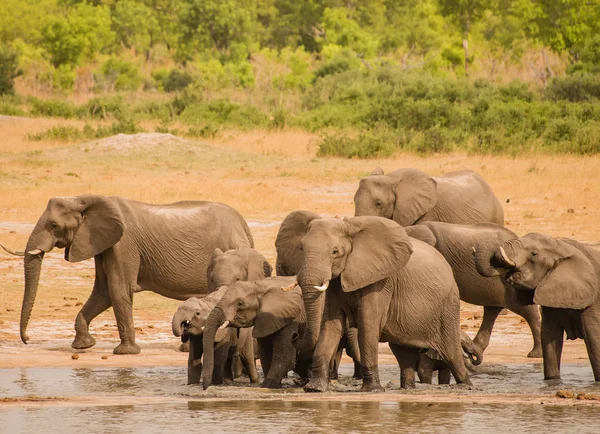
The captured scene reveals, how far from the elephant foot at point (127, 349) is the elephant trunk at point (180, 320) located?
2067mm

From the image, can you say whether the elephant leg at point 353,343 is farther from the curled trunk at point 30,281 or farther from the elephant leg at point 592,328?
the curled trunk at point 30,281

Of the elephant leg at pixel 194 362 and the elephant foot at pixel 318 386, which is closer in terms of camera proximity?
the elephant foot at pixel 318 386

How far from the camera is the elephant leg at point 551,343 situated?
9.83 meters

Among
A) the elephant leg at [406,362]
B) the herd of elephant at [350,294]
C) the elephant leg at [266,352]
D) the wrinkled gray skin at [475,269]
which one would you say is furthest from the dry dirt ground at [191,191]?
the elephant leg at [406,362]

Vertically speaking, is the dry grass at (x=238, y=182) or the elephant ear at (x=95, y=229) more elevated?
the elephant ear at (x=95, y=229)

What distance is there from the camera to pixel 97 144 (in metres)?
26.5

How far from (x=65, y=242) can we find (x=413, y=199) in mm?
3956

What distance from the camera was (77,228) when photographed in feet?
38.4

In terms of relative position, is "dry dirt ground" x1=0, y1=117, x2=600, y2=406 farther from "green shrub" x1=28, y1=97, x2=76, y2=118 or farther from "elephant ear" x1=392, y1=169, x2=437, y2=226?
"green shrub" x1=28, y1=97, x2=76, y2=118

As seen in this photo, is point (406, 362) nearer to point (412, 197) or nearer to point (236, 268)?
point (236, 268)

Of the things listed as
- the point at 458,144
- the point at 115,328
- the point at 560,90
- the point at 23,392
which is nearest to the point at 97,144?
the point at 458,144

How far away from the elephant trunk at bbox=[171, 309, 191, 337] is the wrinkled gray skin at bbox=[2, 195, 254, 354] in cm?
207

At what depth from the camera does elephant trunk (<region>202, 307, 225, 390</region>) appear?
30.3ft

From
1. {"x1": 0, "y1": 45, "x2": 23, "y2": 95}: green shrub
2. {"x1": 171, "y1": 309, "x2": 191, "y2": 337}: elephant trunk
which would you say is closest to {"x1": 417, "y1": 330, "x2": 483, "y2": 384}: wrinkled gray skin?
{"x1": 171, "y1": 309, "x2": 191, "y2": 337}: elephant trunk
